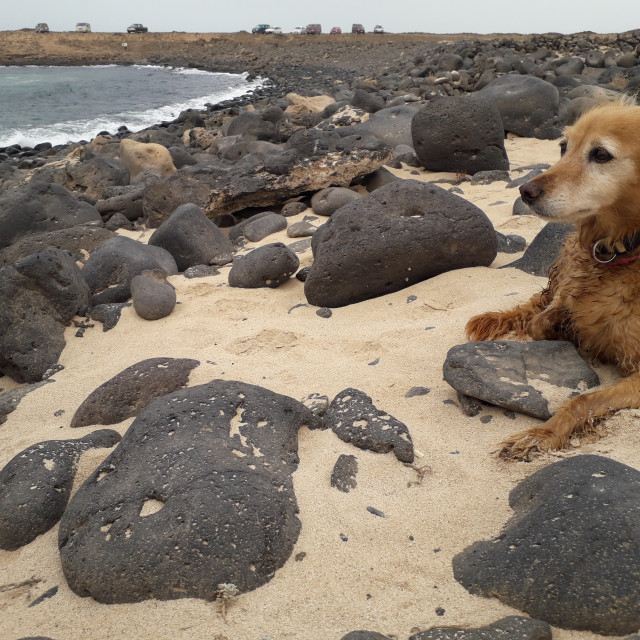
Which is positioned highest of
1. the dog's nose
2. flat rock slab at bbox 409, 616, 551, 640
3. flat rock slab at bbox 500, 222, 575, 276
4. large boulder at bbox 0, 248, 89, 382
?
the dog's nose

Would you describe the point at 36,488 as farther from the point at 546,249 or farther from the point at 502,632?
the point at 546,249

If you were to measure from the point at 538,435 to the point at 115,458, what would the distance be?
1.84m

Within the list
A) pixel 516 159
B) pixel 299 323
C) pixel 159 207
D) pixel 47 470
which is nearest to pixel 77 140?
pixel 159 207

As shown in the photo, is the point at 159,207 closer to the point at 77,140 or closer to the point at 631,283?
the point at 631,283

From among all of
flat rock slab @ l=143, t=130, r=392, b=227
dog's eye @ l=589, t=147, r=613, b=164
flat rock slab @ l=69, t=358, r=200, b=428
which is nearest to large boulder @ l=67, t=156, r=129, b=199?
flat rock slab @ l=143, t=130, r=392, b=227

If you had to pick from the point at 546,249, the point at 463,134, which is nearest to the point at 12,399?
the point at 546,249

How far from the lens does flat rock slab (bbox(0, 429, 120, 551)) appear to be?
250cm

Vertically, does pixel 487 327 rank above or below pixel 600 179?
below

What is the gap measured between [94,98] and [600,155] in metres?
32.2

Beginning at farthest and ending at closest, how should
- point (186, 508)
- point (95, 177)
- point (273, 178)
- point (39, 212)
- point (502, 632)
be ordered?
point (95, 177)
point (39, 212)
point (273, 178)
point (186, 508)
point (502, 632)

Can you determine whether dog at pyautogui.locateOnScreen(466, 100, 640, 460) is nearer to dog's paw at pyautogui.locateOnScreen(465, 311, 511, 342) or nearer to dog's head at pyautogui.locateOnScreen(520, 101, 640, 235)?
dog's head at pyautogui.locateOnScreen(520, 101, 640, 235)

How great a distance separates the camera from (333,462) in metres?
2.71

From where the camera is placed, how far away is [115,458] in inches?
102

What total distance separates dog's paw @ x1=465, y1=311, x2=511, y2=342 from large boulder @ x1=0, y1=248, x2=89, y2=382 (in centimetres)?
299
